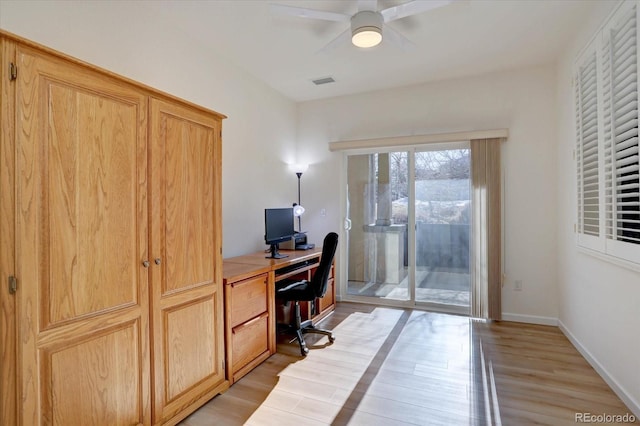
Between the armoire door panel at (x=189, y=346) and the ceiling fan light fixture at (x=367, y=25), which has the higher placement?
the ceiling fan light fixture at (x=367, y=25)

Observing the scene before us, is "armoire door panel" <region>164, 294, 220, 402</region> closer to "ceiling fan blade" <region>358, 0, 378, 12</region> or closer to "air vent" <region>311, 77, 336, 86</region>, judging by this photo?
"ceiling fan blade" <region>358, 0, 378, 12</region>

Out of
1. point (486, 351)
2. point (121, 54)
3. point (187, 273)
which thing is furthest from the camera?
point (486, 351)

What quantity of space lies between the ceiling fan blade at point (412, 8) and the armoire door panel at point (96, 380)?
2524 millimetres

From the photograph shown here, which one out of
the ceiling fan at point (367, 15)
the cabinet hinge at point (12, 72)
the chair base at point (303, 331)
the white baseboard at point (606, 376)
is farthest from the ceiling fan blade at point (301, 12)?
the white baseboard at point (606, 376)

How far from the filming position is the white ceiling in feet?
8.46

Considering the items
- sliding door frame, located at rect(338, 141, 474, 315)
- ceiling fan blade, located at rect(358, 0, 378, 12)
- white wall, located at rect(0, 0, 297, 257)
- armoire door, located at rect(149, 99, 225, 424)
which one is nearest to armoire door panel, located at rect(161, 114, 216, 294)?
armoire door, located at rect(149, 99, 225, 424)

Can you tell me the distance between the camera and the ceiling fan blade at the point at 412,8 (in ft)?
7.00

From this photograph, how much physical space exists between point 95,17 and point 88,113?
1.15 metres

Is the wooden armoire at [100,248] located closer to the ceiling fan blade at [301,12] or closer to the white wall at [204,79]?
the white wall at [204,79]

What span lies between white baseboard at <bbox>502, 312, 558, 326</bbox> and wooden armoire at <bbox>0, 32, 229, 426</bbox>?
324 cm

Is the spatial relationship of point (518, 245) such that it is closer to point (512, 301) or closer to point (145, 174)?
point (512, 301)

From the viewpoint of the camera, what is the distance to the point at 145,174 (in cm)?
181

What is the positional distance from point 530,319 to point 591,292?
116 cm

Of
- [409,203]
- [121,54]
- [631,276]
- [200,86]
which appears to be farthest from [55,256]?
[409,203]
